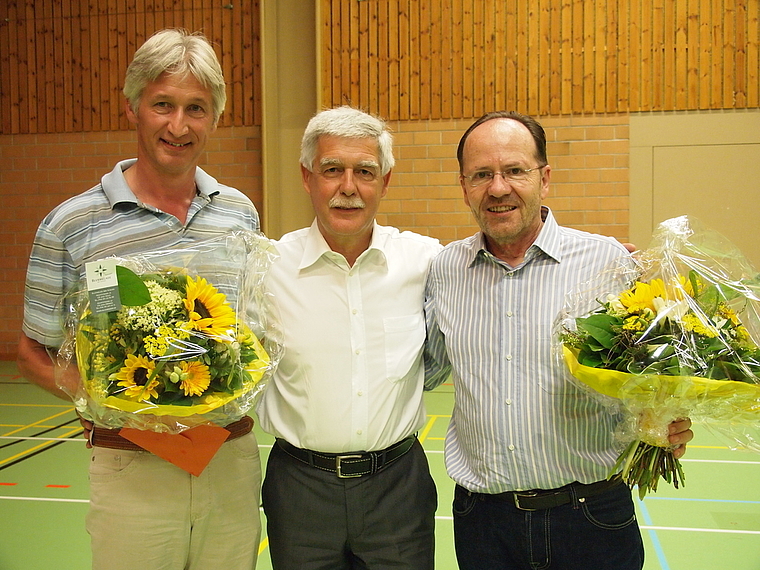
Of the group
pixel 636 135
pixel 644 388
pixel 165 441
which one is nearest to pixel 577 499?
pixel 644 388

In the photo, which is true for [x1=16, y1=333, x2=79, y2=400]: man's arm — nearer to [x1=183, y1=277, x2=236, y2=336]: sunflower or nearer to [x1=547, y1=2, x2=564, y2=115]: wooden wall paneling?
[x1=183, y1=277, x2=236, y2=336]: sunflower

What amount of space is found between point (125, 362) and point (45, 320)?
1.75 ft

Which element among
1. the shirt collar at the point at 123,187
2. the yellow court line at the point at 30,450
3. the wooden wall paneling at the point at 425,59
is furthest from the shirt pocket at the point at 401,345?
the wooden wall paneling at the point at 425,59

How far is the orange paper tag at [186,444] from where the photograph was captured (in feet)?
6.73

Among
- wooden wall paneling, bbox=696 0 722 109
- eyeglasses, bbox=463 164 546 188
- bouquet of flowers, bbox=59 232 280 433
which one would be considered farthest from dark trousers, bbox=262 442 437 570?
wooden wall paneling, bbox=696 0 722 109

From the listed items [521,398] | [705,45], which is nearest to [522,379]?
[521,398]

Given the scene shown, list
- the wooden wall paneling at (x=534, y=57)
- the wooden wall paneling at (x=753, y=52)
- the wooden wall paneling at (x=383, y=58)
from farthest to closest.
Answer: the wooden wall paneling at (x=383, y=58) < the wooden wall paneling at (x=534, y=57) < the wooden wall paneling at (x=753, y=52)

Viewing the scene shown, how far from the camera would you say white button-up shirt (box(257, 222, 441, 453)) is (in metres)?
2.36

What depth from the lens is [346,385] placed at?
2.38m

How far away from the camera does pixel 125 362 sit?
1.83 metres

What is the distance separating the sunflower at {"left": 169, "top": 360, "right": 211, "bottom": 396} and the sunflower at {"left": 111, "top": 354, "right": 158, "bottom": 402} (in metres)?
0.06

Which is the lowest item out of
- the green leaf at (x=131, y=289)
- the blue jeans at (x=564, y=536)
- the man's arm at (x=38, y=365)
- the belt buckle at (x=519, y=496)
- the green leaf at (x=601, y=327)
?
the blue jeans at (x=564, y=536)

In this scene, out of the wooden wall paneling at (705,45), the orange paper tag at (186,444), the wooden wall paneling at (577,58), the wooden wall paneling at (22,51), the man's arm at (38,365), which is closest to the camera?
the orange paper tag at (186,444)

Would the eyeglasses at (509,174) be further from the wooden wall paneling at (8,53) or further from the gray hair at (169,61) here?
the wooden wall paneling at (8,53)
